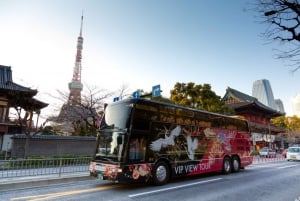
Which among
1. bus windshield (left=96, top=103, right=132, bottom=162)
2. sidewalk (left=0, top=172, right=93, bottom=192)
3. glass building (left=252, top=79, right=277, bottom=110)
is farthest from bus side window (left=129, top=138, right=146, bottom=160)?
glass building (left=252, top=79, right=277, bottom=110)

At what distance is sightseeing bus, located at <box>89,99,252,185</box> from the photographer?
8.24 m

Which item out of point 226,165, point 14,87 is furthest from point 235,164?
point 14,87

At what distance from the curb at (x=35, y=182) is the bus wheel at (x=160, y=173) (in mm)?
3417

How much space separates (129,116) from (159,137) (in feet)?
5.53

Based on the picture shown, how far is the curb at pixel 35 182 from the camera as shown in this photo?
802cm

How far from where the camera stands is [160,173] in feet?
29.9

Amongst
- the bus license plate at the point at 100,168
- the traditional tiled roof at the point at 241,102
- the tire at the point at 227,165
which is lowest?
the tire at the point at 227,165

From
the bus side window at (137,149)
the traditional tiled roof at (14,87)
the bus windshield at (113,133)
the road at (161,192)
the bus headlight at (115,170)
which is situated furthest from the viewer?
the traditional tiled roof at (14,87)

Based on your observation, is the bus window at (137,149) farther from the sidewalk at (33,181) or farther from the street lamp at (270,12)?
the street lamp at (270,12)

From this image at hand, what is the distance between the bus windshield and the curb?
6.07 feet

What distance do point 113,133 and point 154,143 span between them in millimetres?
1716

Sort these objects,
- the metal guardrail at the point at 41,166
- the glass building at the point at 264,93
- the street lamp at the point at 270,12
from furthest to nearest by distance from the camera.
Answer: the glass building at the point at 264,93, the metal guardrail at the point at 41,166, the street lamp at the point at 270,12

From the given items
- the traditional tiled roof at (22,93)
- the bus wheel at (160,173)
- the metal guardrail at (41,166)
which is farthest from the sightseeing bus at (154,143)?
the traditional tiled roof at (22,93)

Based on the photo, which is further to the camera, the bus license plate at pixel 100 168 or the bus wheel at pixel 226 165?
the bus wheel at pixel 226 165
